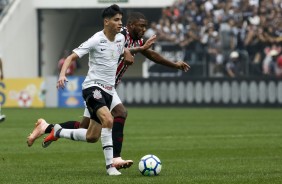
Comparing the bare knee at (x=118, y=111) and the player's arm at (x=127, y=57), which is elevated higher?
the player's arm at (x=127, y=57)

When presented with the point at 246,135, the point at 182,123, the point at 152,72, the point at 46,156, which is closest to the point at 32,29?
the point at 152,72

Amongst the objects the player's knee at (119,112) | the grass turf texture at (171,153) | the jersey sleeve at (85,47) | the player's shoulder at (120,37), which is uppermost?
the player's shoulder at (120,37)

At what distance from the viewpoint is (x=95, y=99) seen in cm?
1113

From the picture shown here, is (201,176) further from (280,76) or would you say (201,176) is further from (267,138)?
(280,76)

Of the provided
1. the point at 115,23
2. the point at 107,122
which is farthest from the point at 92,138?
the point at 115,23

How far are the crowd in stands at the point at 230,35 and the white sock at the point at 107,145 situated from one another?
20026mm

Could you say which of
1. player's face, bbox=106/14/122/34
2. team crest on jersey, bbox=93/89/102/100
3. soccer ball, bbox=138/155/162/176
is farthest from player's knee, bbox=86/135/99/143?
player's face, bbox=106/14/122/34

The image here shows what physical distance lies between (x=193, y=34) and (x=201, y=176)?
21.7m

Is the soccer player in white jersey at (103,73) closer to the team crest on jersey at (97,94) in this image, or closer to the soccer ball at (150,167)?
the team crest on jersey at (97,94)

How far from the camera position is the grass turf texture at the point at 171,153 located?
34.4 feet

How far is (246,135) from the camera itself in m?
17.9

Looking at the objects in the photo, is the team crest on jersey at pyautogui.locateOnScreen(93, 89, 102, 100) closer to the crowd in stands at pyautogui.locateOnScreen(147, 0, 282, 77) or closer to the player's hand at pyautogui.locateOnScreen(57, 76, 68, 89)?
the player's hand at pyautogui.locateOnScreen(57, 76, 68, 89)

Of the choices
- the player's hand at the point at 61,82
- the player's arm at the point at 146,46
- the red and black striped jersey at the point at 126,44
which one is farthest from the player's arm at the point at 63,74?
the red and black striped jersey at the point at 126,44

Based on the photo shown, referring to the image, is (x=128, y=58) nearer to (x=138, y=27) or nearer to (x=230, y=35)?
(x=138, y=27)
